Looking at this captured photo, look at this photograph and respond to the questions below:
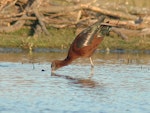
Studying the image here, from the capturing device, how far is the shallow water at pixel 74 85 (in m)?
10.2

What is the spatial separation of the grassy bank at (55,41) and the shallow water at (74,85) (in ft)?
3.84

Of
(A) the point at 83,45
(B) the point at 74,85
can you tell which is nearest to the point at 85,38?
(A) the point at 83,45

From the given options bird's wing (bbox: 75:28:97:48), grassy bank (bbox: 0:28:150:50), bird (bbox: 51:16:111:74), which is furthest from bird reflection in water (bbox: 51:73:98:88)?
grassy bank (bbox: 0:28:150:50)

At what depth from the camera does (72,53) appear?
14.4 meters

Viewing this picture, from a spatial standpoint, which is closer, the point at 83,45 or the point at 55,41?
the point at 83,45

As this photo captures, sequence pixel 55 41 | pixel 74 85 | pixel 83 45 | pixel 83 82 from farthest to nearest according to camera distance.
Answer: pixel 55 41, pixel 83 45, pixel 83 82, pixel 74 85

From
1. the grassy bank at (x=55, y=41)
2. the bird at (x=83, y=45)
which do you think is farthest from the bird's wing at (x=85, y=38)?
the grassy bank at (x=55, y=41)

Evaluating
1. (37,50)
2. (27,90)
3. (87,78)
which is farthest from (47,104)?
(37,50)

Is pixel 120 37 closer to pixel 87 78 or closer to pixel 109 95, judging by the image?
pixel 87 78

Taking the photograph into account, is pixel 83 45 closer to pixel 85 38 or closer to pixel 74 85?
pixel 85 38

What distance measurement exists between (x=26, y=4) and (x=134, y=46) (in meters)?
3.87

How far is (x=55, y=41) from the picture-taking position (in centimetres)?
1900

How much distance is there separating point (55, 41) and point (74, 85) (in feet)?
21.8

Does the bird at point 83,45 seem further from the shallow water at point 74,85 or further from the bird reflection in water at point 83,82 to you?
the bird reflection in water at point 83,82
